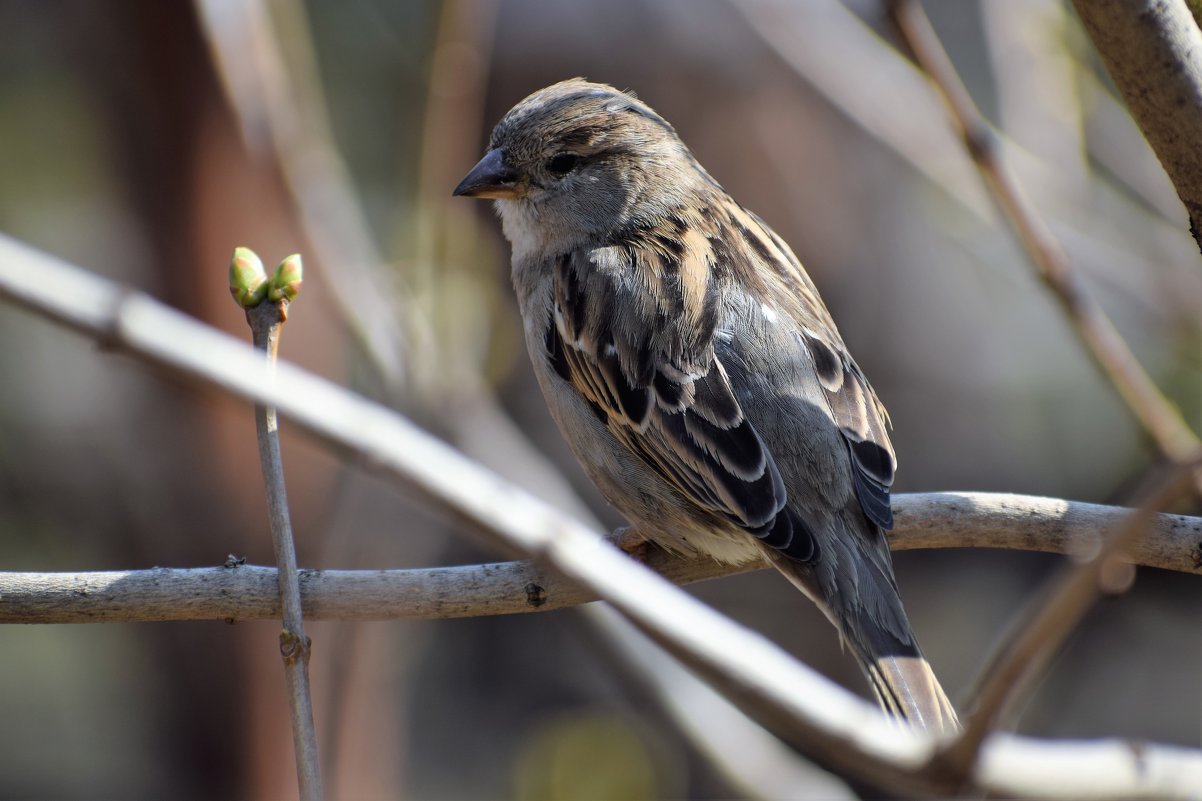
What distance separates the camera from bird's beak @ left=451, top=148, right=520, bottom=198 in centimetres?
439

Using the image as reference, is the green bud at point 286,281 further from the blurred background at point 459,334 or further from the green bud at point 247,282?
the blurred background at point 459,334

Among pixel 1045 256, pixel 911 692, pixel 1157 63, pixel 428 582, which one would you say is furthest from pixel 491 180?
pixel 1157 63

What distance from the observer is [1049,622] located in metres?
1.43

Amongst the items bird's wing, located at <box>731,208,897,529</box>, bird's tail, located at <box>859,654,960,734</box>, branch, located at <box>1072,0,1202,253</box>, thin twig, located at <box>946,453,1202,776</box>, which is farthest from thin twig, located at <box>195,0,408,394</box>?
thin twig, located at <box>946,453,1202,776</box>

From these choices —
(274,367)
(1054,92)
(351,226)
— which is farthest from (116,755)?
(274,367)

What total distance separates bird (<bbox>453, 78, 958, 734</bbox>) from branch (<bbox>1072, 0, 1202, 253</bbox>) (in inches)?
56.9

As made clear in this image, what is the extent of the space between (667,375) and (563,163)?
3.45 ft

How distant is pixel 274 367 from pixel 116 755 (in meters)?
8.97

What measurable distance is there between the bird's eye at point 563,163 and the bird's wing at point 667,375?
14.0 inches

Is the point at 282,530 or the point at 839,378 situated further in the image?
the point at 839,378

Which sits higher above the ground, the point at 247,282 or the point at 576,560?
the point at 247,282

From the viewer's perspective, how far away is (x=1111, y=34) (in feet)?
7.20

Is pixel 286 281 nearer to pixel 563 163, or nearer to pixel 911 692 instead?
pixel 911 692

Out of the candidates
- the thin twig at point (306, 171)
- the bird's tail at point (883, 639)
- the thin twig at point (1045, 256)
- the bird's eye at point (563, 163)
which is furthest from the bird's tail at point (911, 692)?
the thin twig at point (306, 171)
